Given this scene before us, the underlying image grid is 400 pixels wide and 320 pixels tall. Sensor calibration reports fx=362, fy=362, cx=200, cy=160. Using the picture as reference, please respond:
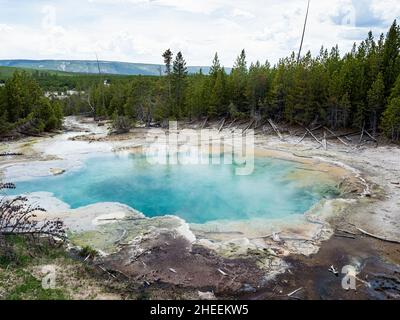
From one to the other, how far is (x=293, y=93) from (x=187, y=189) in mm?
20415

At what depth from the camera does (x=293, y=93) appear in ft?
121

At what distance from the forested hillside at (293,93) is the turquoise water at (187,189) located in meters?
10.7

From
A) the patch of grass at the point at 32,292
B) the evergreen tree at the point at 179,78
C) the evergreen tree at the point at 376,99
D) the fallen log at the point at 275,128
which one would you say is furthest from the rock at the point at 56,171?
the evergreen tree at the point at 179,78

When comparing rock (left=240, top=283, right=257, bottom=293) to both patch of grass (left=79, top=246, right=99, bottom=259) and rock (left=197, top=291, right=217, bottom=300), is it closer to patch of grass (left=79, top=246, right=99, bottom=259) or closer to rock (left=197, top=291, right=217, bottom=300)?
rock (left=197, top=291, right=217, bottom=300)

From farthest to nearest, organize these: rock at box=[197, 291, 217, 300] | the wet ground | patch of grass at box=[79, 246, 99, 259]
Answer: patch of grass at box=[79, 246, 99, 259]
the wet ground
rock at box=[197, 291, 217, 300]

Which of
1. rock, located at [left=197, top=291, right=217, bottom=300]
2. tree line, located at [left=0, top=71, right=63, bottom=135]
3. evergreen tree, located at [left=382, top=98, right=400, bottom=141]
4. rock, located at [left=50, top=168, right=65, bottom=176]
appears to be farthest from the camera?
tree line, located at [left=0, top=71, right=63, bottom=135]

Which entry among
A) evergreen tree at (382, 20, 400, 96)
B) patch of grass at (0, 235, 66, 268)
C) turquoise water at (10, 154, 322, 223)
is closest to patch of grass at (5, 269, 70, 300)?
patch of grass at (0, 235, 66, 268)

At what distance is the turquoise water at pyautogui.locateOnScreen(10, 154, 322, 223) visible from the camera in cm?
1767

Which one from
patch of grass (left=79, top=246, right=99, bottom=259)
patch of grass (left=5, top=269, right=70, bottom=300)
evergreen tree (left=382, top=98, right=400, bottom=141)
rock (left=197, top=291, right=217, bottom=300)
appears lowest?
rock (left=197, top=291, right=217, bottom=300)

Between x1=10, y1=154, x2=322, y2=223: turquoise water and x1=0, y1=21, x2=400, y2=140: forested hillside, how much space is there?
35.2 ft

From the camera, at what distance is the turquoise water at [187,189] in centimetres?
1767

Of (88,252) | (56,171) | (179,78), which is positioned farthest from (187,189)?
(179,78)

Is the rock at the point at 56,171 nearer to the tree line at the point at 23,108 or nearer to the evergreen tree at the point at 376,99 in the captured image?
the tree line at the point at 23,108

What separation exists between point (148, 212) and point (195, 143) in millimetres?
17782
